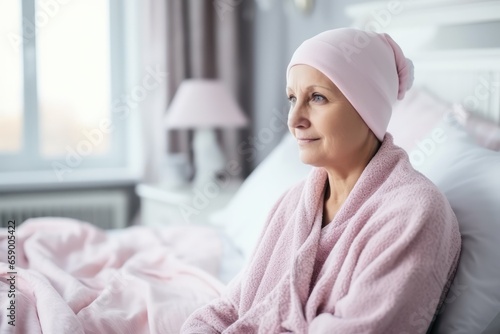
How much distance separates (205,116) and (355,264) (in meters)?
2.08

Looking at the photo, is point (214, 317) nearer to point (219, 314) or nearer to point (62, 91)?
point (219, 314)

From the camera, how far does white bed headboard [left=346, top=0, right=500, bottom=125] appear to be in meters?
1.72

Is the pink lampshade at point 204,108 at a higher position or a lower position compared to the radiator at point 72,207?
higher

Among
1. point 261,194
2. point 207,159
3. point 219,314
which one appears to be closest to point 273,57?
point 207,159

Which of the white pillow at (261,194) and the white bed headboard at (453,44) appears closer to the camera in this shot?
the white bed headboard at (453,44)

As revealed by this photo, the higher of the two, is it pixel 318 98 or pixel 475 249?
pixel 318 98

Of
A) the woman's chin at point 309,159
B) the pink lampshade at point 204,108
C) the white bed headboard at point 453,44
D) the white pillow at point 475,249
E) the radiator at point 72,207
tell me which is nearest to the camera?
the white pillow at point 475,249

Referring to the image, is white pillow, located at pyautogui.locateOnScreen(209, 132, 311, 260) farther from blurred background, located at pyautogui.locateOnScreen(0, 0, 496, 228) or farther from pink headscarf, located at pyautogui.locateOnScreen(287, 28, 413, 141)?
blurred background, located at pyautogui.locateOnScreen(0, 0, 496, 228)

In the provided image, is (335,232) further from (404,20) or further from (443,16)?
(404,20)

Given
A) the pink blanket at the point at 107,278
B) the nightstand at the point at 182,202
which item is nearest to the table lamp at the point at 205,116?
the nightstand at the point at 182,202

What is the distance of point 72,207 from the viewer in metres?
3.47

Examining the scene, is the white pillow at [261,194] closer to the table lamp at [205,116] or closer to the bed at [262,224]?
the bed at [262,224]

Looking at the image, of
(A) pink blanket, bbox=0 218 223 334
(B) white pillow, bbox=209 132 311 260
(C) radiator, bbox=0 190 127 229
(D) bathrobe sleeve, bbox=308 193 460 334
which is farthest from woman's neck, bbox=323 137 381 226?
(C) radiator, bbox=0 190 127 229

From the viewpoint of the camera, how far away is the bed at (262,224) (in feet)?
4.02
